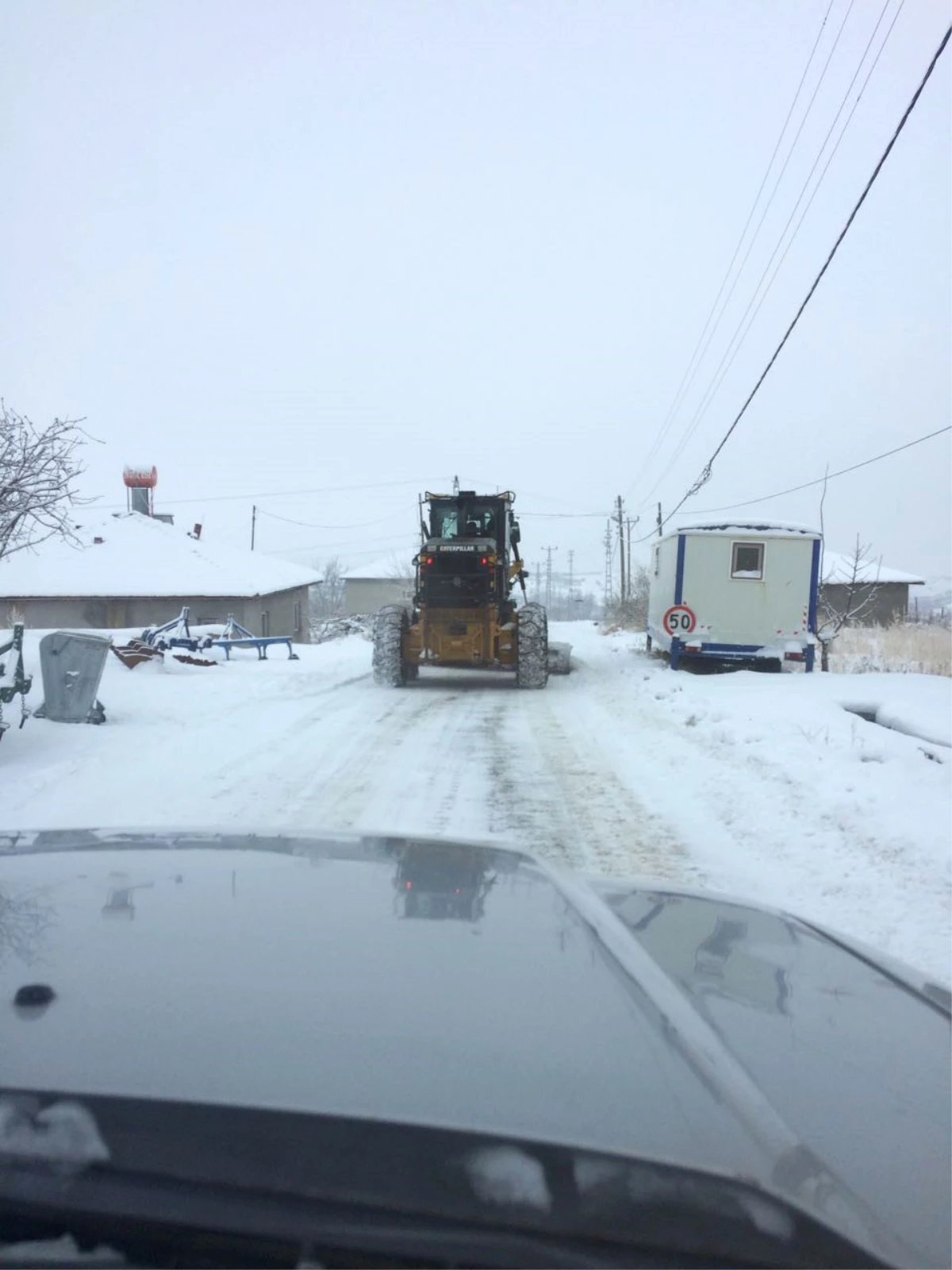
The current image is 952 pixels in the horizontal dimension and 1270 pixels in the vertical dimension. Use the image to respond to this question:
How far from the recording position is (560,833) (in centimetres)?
654

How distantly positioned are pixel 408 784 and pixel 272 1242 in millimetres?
6864

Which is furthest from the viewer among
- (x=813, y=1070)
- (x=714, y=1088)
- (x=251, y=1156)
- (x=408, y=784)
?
(x=408, y=784)

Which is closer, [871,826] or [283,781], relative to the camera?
[871,826]

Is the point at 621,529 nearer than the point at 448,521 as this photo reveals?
No

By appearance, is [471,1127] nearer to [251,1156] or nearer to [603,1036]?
[251,1156]

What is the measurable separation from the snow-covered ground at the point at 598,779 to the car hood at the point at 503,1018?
1.56m

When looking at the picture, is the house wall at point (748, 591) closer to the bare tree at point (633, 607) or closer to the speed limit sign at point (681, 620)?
the speed limit sign at point (681, 620)

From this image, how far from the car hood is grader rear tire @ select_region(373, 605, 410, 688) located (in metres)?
13.4

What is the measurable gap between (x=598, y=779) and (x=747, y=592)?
10509 mm

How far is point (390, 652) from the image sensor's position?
16500 mm

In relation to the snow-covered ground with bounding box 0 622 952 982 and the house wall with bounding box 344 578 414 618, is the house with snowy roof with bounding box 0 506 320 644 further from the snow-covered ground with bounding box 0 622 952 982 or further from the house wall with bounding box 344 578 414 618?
the house wall with bounding box 344 578 414 618

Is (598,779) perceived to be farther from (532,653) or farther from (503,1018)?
(532,653)

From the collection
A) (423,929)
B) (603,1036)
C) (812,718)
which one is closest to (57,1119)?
(603,1036)

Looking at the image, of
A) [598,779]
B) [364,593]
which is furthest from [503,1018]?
[364,593]
